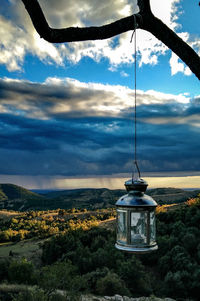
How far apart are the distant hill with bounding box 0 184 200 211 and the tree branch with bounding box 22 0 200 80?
246 ft

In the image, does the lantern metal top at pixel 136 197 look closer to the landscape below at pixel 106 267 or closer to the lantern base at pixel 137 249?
the lantern base at pixel 137 249

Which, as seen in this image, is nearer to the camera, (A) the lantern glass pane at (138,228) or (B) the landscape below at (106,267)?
(A) the lantern glass pane at (138,228)

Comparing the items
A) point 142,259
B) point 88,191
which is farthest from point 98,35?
Result: point 88,191

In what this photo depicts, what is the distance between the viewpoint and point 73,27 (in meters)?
3.18

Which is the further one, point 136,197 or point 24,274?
point 24,274

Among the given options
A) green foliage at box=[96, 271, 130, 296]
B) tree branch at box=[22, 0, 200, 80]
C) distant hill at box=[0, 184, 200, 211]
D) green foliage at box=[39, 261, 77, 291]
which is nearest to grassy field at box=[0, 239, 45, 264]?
green foliage at box=[96, 271, 130, 296]

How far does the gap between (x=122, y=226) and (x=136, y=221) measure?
0.16 m

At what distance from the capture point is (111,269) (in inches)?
773

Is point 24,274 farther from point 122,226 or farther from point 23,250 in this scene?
point 122,226

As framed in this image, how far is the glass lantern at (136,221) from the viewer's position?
8.80 ft

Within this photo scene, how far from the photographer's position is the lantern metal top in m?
2.71

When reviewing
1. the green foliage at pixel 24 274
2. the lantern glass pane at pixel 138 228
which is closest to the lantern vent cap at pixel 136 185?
the lantern glass pane at pixel 138 228

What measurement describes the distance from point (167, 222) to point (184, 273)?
34.9 feet

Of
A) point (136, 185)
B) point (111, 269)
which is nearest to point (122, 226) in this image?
point (136, 185)
